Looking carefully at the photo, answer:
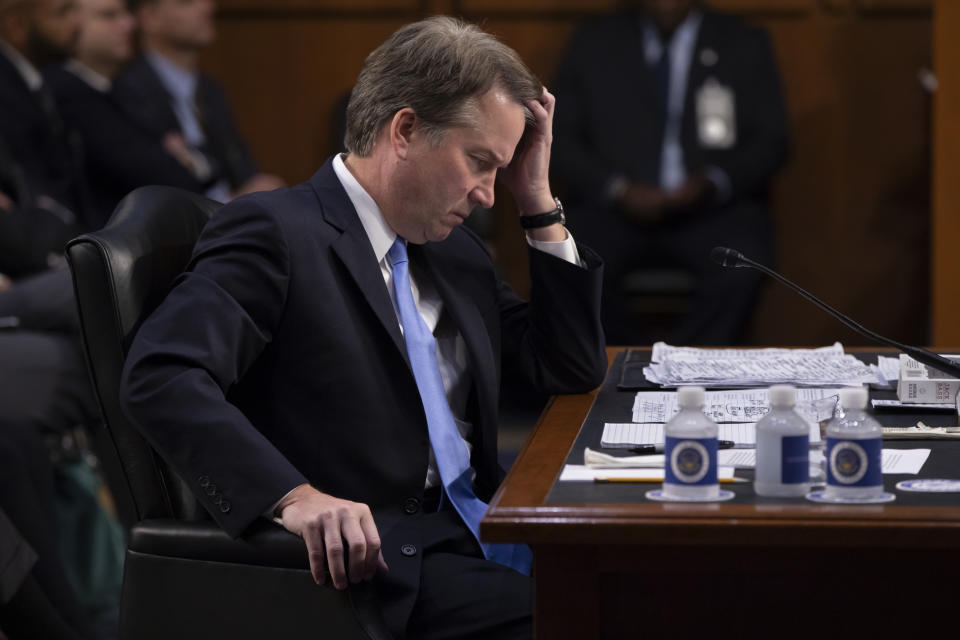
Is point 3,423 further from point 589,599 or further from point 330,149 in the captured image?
point 330,149

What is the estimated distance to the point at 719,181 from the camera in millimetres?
4770

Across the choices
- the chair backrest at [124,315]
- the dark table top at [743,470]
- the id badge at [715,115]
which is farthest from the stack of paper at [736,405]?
the id badge at [715,115]

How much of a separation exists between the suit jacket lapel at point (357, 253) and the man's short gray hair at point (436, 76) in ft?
0.28

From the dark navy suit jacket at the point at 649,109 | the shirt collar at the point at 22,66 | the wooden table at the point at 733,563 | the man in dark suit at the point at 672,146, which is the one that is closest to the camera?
the wooden table at the point at 733,563

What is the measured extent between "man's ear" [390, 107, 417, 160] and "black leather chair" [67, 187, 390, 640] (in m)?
0.33

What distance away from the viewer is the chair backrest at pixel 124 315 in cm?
166

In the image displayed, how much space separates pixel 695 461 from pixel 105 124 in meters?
3.32

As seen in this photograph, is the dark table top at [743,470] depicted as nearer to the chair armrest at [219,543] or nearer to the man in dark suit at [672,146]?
the chair armrest at [219,543]

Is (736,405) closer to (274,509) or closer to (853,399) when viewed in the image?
(853,399)

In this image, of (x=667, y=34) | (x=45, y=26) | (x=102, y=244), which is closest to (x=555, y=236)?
(x=102, y=244)

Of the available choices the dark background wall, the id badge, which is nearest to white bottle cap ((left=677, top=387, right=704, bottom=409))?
the id badge

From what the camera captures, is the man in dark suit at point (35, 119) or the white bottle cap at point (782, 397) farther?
the man in dark suit at point (35, 119)

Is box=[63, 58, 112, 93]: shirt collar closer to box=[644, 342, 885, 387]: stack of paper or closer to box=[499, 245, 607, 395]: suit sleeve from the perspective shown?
box=[644, 342, 885, 387]: stack of paper

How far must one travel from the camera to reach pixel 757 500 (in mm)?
1367
